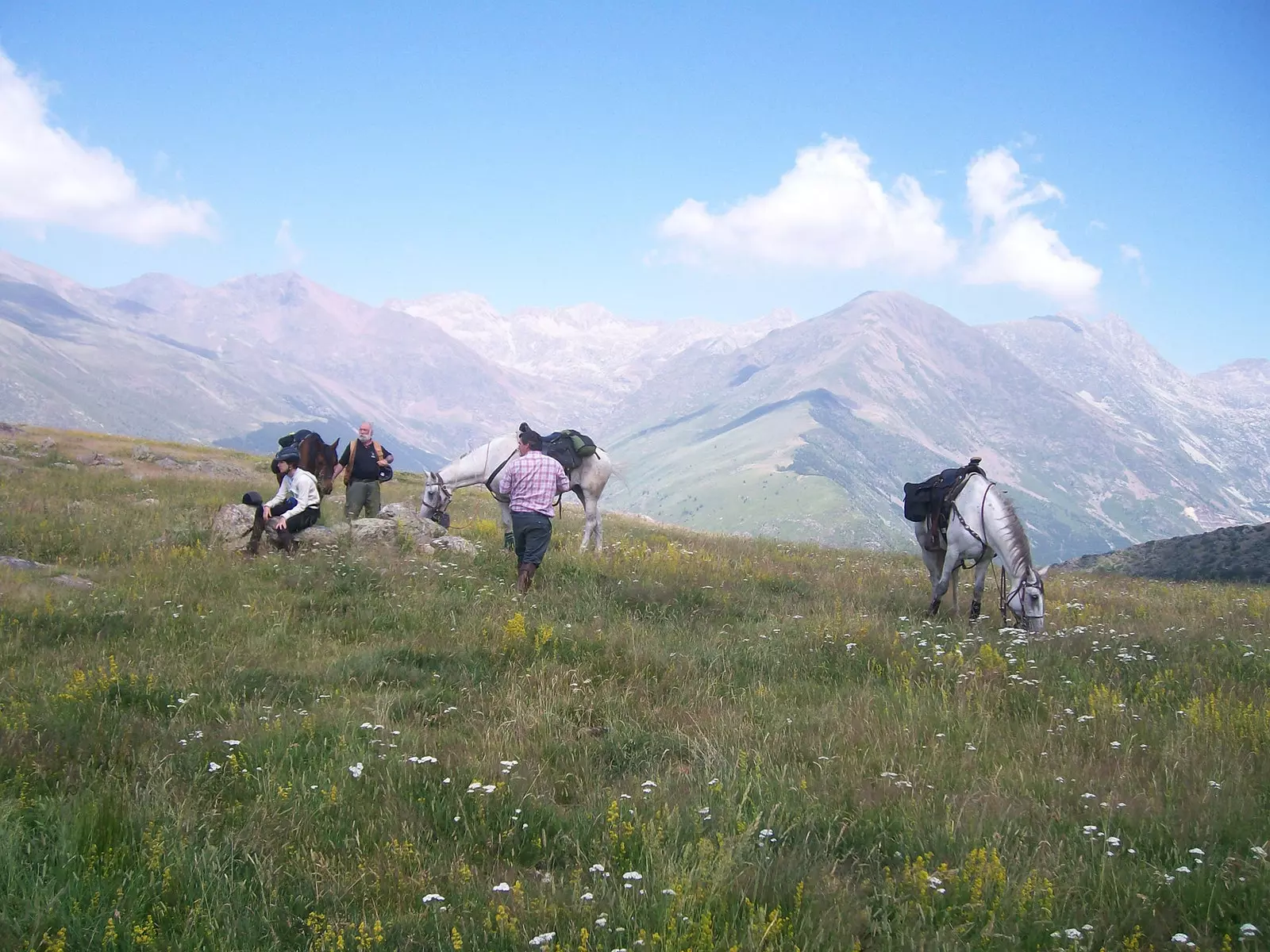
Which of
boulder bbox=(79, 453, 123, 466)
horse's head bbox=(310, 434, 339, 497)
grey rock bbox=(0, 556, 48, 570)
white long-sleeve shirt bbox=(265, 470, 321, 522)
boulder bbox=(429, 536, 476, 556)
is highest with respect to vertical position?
horse's head bbox=(310, 434, 339, 497)

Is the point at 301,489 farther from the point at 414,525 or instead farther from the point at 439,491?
the point at 439,491

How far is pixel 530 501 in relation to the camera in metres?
13.2

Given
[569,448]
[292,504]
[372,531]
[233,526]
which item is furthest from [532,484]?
[233,526]

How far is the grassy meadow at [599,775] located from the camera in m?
3.95

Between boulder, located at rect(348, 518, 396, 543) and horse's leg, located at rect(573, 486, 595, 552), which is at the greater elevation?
horse's leg, located at rect(573, 486, 595, 552)

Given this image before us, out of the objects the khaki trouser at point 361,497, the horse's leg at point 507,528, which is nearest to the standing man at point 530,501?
the horse's leg at point 507,528

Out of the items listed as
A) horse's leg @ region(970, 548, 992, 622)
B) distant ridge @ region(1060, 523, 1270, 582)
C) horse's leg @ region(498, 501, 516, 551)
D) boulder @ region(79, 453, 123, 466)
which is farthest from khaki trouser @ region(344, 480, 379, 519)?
distant ridge @ region(1060, 523, 1270, 582)

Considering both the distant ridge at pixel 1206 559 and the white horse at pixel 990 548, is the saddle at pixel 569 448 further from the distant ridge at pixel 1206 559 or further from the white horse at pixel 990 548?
the distant ridge at pixel 1206 559

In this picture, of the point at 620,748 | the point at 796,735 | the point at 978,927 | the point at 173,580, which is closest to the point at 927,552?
the point at 796,735

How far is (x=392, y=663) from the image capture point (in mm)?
8523

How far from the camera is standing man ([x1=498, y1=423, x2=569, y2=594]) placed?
42.7 ft

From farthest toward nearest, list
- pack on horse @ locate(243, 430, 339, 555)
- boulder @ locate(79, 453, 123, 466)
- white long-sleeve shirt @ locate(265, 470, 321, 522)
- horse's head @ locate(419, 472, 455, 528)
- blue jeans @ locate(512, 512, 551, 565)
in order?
1. boulder @ locate(79, 453, 123, 466)
2. horse's head @ locate(419, 472, 455, 528)
3. white long-sleeve shirt @ locate(265, 470, 321, 522)
4. pack on horse @ locate(243, 430, 339, 555)
5. blue jeans @ locate(512, 512, 551, 565)

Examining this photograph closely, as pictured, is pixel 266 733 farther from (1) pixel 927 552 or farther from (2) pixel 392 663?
(1) pixel 927 552

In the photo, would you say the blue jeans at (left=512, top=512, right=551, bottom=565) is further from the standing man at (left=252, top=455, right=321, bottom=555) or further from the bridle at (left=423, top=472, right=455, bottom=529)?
the bridle at (left=423, top=472, right=455, bottom=529)
